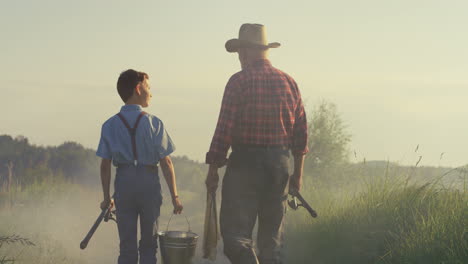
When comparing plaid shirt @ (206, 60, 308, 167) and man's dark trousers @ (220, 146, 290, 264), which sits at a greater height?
plaid shirt @ (206, 60, 308, 167)

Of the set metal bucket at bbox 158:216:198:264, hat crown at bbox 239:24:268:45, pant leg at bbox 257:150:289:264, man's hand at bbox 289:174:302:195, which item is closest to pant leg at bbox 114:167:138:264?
metal bucket at bbox 158:216:198:264

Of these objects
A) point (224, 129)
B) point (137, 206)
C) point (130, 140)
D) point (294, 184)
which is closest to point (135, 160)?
point (130, 140)

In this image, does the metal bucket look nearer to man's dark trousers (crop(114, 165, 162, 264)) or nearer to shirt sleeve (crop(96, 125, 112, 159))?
man's dark trousers (crop(114, 165, 162, 264))

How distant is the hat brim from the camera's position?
6.20 metres

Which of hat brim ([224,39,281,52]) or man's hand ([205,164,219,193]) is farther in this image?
hat brim ([224,39,281,52])

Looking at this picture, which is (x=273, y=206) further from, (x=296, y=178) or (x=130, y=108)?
(x=130, y=108)

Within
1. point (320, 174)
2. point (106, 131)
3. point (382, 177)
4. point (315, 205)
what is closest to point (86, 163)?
point (320, 174)

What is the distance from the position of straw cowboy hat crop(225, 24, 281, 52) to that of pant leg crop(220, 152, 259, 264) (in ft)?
3.89

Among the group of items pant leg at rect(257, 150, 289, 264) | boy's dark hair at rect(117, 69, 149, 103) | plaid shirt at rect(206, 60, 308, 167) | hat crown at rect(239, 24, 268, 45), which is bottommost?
pant leg at rect(257, 150, 289, 264)

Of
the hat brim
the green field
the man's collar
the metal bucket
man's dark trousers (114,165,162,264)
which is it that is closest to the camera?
man's dark trousers (114,165,162,264)

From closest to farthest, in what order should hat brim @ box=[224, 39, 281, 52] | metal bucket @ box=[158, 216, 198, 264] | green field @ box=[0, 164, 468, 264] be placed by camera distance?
metal bucket @ box=[158, 216, 198, 264] < hat brim @ box=[224, 39, 281, 52] < green field @ box=[0, 164, 468, 264]

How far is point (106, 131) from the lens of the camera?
591cm

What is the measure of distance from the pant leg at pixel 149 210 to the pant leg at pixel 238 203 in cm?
68

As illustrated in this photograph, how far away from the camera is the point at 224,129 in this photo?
5.82m
